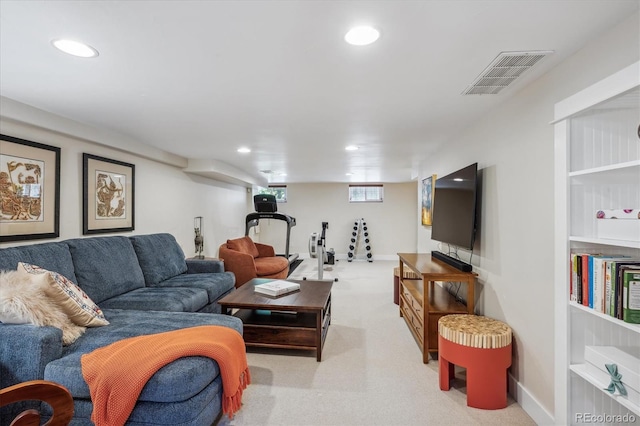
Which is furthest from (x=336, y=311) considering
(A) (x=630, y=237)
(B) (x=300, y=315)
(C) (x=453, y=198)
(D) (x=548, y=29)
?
(D) (x=548, y=29)

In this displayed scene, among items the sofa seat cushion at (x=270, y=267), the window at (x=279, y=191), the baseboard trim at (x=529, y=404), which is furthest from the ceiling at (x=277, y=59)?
the window at (x=279, y=191)

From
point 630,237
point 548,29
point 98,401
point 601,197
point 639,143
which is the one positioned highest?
point 548,29

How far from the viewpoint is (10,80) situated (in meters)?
2.02

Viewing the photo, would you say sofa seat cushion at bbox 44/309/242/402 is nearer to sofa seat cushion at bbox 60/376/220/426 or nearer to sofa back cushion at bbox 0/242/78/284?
sofa seat cushion at bbox 60/376/220/426

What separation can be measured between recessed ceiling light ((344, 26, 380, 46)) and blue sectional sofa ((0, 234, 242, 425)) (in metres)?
1.83

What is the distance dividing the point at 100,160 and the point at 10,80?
1494 mm

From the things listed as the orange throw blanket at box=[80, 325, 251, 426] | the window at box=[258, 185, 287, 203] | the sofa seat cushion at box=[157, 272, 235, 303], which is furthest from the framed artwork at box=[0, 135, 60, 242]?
the window at box=[258, 185, 287, 203]

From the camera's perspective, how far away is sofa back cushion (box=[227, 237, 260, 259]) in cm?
508

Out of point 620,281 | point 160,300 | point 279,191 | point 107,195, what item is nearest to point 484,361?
point 620,281

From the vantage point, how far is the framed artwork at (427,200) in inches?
173

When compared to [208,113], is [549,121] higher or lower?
lower

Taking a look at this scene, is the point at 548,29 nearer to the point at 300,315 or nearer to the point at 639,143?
the point at 639,143

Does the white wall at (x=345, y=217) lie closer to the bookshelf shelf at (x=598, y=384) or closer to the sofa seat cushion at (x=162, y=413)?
the bookshelf shelf at (x=598, y=384)

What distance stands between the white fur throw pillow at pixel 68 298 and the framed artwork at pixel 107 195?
1.39 metres
